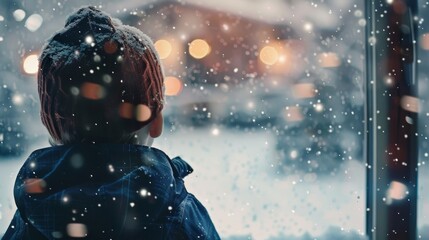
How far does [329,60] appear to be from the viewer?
5.00 feet

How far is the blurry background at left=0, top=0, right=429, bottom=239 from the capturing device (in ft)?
4.61

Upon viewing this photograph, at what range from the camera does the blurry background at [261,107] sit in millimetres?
1406

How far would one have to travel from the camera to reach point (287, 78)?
152cm

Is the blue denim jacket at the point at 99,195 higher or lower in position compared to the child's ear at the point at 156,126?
lower

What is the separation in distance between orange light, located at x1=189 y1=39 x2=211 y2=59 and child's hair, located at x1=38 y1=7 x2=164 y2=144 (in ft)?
1.74

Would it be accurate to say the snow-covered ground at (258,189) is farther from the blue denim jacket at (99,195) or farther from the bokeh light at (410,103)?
the blue denim jacket at (99,195)

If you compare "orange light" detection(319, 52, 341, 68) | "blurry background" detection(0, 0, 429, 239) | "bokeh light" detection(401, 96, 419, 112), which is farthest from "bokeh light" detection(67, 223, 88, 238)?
"orange light" detection(319, 52, 341, 68)

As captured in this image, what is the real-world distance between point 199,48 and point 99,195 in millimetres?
728

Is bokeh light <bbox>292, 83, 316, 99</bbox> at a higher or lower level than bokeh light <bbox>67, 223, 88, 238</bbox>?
higher

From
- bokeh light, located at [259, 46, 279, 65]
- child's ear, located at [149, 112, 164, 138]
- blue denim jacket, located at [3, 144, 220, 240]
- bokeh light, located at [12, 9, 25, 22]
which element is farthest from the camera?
bokeh light, located at [259, 46, 279, 65]

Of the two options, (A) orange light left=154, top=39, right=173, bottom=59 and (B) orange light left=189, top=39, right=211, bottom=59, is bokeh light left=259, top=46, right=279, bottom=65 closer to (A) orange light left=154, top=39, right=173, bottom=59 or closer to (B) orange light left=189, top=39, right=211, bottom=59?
(B) orange light left=189, top=39, right=211, bottom=59

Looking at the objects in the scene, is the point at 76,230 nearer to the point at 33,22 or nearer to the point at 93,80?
the point at 93,80

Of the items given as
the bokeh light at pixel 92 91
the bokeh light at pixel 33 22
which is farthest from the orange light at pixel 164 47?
the bokeh light at pixel 92 91

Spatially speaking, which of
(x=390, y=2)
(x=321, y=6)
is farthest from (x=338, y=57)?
(x=390, y=2)
